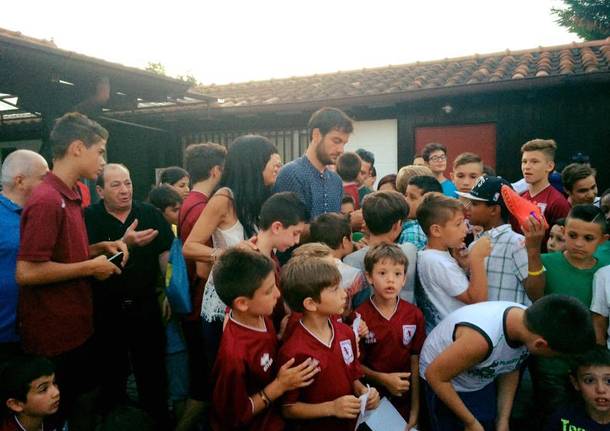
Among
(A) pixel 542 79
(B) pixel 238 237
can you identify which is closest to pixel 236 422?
(B) pixel 238 237

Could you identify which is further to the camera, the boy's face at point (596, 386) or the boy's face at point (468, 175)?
the boy's face at point (468, 175)

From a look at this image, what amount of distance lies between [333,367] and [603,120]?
293 inches

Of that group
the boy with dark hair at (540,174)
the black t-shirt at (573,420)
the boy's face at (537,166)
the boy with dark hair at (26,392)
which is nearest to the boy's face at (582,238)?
the black t-shirt at (573,420)

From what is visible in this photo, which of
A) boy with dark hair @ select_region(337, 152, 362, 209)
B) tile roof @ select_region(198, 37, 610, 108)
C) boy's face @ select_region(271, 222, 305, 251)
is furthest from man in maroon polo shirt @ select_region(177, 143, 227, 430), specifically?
tile roof @ select_region(198, 37, 610, 108)

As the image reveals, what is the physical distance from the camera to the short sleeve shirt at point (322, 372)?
2180 mm

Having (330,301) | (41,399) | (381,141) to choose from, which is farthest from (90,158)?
(381,141)

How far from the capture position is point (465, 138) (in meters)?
8.48

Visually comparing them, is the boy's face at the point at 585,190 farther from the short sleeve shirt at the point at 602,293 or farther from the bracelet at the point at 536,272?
the bracelet at the point at 536,272

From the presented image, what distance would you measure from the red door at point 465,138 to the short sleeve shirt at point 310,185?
5.57 meters

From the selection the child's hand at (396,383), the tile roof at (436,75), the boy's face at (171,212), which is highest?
the tile roof at (436,75)

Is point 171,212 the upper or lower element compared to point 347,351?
upper

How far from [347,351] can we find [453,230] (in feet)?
3.34

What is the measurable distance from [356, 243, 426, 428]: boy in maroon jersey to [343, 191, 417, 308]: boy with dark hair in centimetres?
20

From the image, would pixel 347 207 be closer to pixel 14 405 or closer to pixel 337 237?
pixel 337 237
